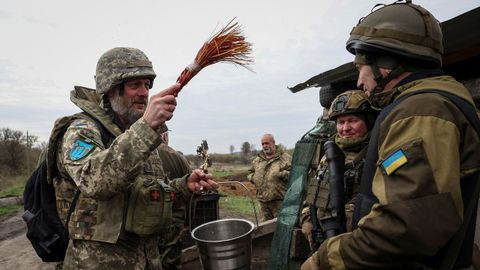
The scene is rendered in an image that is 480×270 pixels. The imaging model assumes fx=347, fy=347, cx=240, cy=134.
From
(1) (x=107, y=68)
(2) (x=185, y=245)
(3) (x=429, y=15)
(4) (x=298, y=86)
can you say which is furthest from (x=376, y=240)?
(2) (x=185, y=245)

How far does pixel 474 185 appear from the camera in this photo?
1.78 meters

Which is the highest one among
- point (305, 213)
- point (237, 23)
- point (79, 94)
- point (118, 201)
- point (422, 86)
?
point (237, 23)

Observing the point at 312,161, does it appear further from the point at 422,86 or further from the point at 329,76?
the point at 422,86

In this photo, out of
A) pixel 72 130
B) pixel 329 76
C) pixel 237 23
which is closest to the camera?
pixel 72 130

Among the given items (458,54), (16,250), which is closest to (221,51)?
(458,54)

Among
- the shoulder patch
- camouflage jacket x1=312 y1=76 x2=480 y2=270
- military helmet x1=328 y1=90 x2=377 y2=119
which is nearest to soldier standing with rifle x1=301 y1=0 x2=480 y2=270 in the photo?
camouflage jacket x1=312 y1=76 x2=480 y2=270

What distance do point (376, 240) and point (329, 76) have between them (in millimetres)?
3298

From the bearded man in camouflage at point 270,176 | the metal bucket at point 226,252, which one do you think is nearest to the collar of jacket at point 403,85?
the metal bucket at point 226,252

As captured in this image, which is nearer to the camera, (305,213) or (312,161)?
(305,213)

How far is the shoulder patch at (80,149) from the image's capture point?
2.41 meters

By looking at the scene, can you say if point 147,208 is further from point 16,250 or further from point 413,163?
point 16,250

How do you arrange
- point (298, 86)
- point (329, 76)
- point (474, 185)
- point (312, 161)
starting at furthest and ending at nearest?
point (298, 86)
point (329, 76)
point (312, 161)
point (474, 185)

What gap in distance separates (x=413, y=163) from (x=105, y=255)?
2149 millimetres

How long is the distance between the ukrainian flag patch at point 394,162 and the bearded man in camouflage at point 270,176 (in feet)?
22.7
